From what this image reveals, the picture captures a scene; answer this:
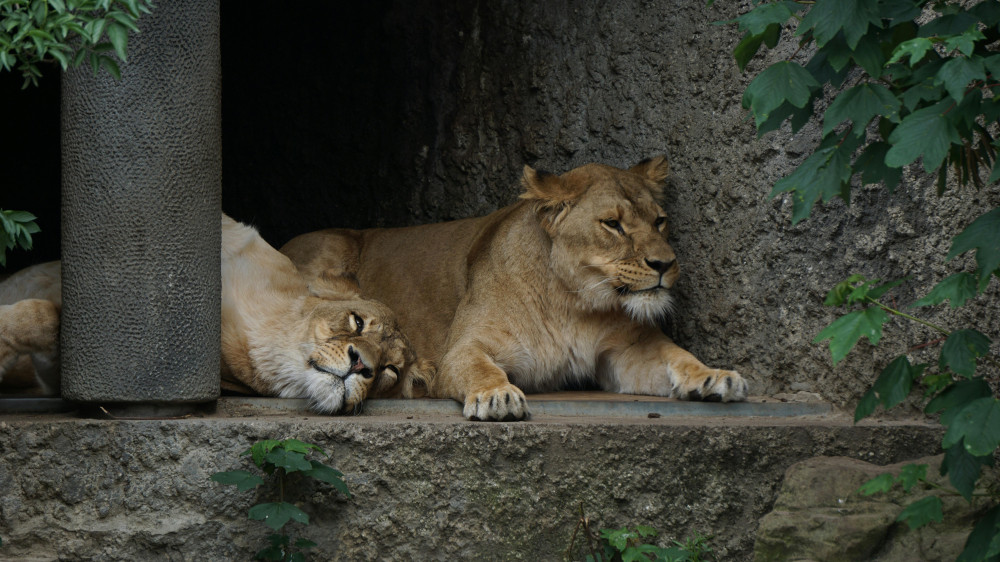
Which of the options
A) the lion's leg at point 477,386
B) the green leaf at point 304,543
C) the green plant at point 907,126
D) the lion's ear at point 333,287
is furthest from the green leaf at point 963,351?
the lion's ear at point 333,287

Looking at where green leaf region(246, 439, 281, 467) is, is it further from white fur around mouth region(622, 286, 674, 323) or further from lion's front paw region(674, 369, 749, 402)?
white fur around mouth region(622, 286, 674, 323)

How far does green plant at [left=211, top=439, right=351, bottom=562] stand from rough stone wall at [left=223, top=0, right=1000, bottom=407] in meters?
2.03

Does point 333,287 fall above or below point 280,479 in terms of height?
above

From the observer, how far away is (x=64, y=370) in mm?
3705

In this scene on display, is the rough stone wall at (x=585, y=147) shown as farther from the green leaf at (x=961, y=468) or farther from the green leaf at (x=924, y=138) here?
the green leaf at (x=924, y=138)

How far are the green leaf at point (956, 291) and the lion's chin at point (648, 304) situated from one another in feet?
6.82

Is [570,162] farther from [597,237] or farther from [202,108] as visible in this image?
[202,108]

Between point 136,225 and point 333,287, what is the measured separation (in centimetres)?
130

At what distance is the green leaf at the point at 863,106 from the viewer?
2500mm

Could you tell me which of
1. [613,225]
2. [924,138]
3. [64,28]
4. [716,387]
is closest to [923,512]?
[924,138]

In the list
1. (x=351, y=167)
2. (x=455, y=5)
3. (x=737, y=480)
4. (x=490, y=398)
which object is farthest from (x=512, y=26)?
(x=737, y=480)

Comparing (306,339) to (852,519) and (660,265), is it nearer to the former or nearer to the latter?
(660,265)

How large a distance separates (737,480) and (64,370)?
7.84 ft

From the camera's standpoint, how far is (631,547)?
3.43 m
